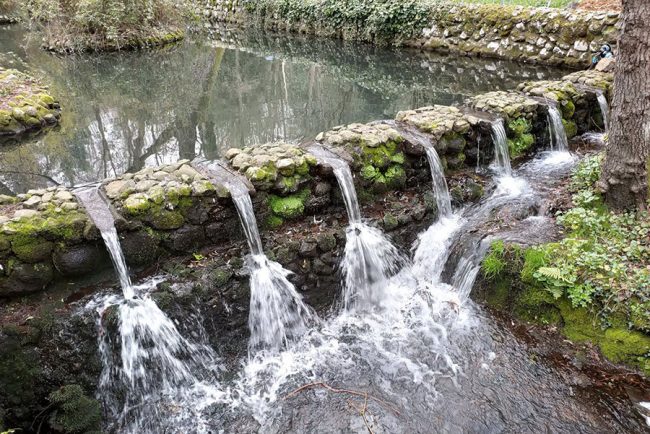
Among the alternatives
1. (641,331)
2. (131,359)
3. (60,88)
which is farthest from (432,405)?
(60,88)

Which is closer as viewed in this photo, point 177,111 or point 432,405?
point 432,405

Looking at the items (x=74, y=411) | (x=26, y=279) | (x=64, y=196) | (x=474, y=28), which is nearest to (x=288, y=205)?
(x=64, y=196)

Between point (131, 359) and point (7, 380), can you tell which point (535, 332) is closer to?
point (131, 359)

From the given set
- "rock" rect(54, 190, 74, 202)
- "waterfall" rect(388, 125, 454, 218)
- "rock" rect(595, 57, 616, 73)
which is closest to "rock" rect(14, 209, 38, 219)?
"rock" rect(54, 190, 74, 202)

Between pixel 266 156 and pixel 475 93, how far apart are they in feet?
27.9

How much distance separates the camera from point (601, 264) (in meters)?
4.76

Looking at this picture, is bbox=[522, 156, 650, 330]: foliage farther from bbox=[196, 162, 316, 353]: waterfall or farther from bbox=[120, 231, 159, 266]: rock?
bbox=[120, 231, 159, 266]: rock

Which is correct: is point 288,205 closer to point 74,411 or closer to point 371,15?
point 74,411

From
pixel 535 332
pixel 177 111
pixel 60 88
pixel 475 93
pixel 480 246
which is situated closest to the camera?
pixel 535 332

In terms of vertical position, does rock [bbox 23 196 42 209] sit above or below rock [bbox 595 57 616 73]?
below

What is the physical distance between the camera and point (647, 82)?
5047mm

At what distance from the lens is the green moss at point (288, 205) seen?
5664 mm

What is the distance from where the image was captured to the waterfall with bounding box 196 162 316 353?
5078mm

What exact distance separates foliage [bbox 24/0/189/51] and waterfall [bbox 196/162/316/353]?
54.8 feet
